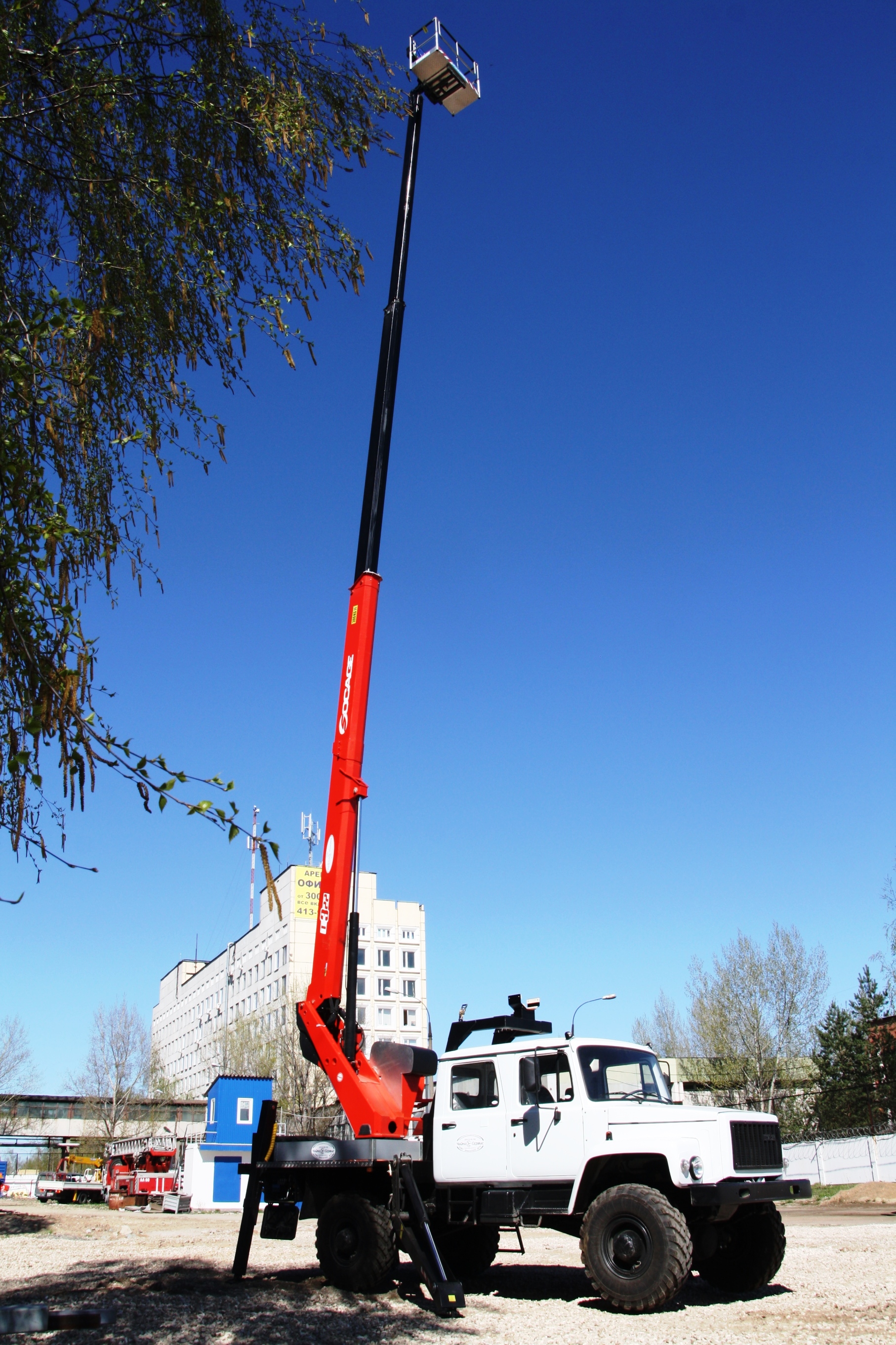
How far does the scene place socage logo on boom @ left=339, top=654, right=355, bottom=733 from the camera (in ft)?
37.6

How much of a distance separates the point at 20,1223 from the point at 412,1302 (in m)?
12.4

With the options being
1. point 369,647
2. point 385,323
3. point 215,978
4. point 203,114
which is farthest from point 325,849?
point 215,978

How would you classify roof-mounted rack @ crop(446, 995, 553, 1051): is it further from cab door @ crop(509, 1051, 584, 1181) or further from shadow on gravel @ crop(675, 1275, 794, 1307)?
shadow on gravel @ crop(675, 1275, 794, 1307)

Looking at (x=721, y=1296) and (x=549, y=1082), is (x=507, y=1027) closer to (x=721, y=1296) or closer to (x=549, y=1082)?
(x=549, y=1082)

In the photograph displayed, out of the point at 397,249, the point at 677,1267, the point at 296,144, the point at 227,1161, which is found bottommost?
the point at 227,1161

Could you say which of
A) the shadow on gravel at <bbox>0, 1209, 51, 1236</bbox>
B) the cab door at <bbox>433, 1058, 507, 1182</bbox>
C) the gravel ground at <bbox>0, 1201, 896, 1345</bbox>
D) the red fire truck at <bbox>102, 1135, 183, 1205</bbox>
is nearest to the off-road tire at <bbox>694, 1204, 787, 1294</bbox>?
the gravel ground at <bbox>0, 1201, 896, 1345</bbox>

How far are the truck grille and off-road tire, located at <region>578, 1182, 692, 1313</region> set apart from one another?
86cm

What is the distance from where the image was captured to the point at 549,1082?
1020cm

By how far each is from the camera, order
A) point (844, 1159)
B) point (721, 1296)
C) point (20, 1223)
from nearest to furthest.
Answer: point (721, 1296) < point (20, 1223) < point (844, 1159)

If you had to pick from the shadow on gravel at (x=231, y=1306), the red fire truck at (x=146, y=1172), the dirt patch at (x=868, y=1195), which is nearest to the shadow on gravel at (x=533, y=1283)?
the shadow on gravel at (x=231, y=1306)

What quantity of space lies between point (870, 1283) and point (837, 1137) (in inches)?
986

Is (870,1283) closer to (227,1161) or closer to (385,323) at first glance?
(385,323)

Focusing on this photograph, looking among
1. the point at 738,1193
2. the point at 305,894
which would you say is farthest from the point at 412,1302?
the point at 305,894

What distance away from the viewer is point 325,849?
431 inches
